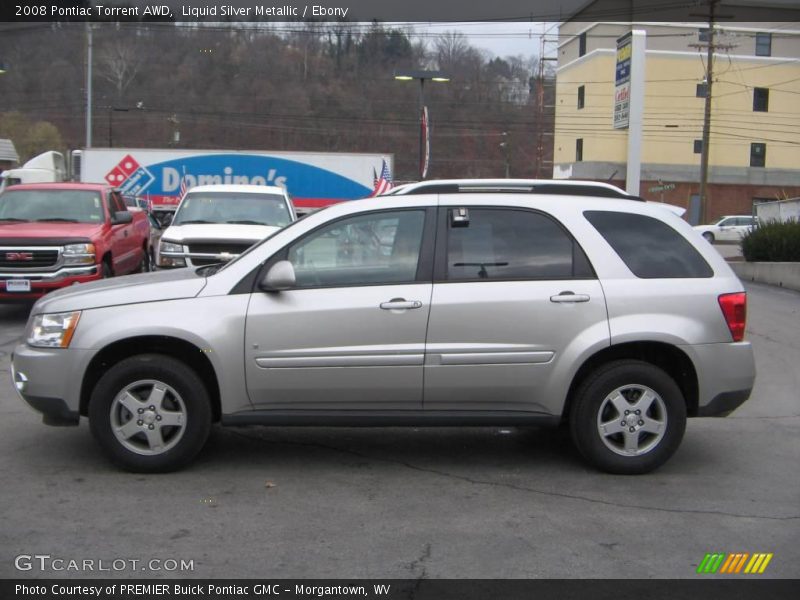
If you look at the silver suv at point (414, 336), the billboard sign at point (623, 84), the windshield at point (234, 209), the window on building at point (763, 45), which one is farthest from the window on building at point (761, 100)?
the silver suv at point (414, 336)

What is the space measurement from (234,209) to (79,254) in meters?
2.68

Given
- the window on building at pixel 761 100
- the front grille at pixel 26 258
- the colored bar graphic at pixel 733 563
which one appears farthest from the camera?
the window on building at pixel 761 100

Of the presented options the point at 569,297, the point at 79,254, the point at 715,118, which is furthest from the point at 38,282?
the point at 715,118

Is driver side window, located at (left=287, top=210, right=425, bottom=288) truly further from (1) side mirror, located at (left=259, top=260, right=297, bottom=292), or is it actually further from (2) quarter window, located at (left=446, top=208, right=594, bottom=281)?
(2) quarter window, located at (left=446, top=208, right=594, bottom=281)

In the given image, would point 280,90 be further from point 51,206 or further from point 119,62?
point 51,206

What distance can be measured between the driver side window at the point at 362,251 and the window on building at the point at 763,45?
58.7m

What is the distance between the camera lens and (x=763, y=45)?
189ft

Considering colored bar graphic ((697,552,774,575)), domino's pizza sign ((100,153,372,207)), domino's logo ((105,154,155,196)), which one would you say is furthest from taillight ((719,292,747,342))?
domino's logo ((105,154,155,196))

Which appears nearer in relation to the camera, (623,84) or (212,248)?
(212,248)

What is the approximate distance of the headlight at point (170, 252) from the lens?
12.2 meters

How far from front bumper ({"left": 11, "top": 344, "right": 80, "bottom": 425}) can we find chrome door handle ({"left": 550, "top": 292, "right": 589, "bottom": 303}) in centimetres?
307

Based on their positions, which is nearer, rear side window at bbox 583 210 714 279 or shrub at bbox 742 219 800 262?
rear side window at bbox 583 210 714 279

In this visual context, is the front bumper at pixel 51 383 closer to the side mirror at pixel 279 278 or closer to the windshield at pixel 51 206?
the side mirror at pixel 279 278

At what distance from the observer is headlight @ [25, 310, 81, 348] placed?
18.4ft
